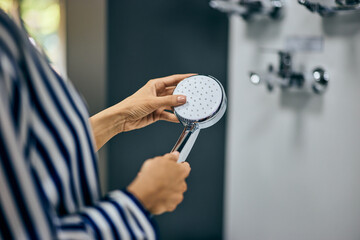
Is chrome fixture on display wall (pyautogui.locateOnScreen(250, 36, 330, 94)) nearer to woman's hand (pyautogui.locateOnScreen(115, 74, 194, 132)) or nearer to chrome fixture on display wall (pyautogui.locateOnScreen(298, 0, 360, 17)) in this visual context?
chrome fixture on display wall (pyautogui.locateOnScreen(298, 0, 360, 17))

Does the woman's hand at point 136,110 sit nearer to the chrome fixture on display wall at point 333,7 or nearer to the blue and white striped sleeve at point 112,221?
the blue and white striped sleeve at point 112,221

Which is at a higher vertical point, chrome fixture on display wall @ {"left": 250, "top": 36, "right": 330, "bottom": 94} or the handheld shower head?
chrome fixture on display wall @ {"left": 250, "top": 36, "right": 330, "bottom": 94}

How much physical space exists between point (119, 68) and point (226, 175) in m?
0.45

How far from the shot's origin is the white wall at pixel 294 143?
78 centimetres

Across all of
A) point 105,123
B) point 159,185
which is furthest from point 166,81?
point 159,185

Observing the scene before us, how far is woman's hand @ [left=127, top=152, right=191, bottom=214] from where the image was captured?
36 cm

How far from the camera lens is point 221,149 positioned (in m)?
1.03

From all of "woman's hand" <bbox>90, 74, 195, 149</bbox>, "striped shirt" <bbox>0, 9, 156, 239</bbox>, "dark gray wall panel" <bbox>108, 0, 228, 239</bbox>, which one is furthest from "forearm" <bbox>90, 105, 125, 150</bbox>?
"dark gray wall panel" <bbox>108, 0, 228, 239</bbox>

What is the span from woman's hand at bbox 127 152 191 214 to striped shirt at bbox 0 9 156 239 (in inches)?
0.6

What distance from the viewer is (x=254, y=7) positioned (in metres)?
0.85

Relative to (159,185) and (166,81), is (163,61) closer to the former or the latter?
(166,81)

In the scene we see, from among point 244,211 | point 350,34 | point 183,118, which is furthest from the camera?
point 244,211

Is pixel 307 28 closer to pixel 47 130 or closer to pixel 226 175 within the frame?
pixel 226 175

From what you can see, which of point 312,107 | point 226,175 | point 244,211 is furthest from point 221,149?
point 312,107
